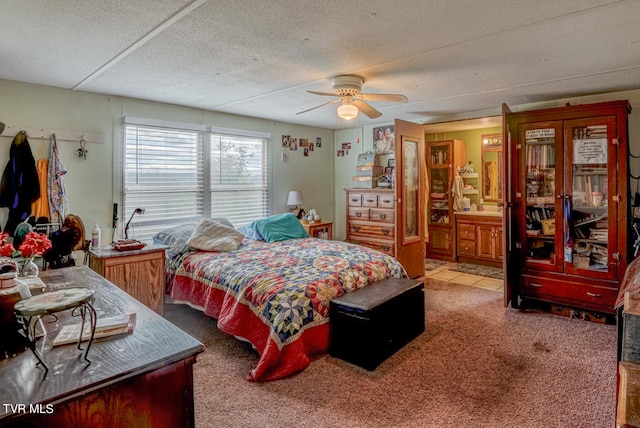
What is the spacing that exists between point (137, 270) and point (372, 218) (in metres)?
3.15

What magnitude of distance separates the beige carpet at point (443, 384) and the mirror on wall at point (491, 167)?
9.64 ft

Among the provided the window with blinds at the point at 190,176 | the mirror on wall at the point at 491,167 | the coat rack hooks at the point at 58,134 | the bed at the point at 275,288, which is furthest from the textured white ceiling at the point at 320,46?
the mirror on wall at the point at 491,167

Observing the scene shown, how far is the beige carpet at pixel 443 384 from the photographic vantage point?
204cm

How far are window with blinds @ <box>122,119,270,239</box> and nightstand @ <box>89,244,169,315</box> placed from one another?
86 cm

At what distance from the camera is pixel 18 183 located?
3318mm

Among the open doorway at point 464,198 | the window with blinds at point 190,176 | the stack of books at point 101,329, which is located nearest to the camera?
the stack of books at point 101,329

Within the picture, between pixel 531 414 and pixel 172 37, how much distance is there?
3.17 metres

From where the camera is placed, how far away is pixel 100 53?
2654 mm

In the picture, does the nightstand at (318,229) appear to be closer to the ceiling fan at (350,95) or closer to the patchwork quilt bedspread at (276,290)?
the patchwork quilt bedspread at (276,290)

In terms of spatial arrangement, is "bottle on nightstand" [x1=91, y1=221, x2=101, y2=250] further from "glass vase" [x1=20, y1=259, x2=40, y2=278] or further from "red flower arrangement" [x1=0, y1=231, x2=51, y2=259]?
"red flower arrangement" [x1=0, y1=231, x2=51, y2=259]

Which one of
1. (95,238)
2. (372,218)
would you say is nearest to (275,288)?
(95,238)

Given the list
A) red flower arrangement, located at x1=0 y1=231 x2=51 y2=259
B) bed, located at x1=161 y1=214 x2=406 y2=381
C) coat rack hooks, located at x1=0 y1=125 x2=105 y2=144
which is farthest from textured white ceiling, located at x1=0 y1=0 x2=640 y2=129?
bed, located at x1=161 y1=214 x2=406 y2=381

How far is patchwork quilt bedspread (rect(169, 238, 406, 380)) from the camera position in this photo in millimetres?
2516

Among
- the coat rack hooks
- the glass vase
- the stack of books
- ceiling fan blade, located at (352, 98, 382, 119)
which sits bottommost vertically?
the stack of books
